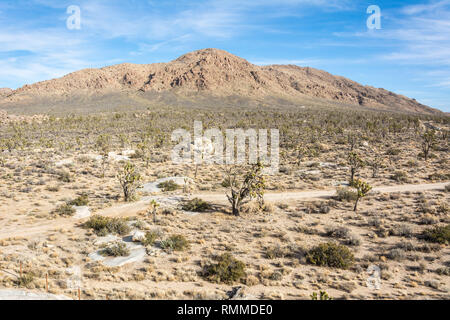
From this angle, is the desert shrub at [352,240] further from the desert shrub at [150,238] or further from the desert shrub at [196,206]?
the desert shrub at [150,238]

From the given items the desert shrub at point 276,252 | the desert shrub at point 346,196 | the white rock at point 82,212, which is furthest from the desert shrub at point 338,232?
the white rock at point 82,212

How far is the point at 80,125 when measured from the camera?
70938mm

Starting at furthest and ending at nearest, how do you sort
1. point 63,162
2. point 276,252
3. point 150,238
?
1. point 63,162
2. point 150,238
3. point 276,252

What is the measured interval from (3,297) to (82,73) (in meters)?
192

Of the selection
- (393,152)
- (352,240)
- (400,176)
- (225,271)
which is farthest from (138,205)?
(393,152)

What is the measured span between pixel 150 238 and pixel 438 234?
18.3 metres

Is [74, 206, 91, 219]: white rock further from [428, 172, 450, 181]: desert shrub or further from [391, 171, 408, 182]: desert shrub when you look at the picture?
[428, 172, 450, 181]: desert shrub

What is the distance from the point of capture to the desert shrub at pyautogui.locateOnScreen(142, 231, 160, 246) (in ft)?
53.7

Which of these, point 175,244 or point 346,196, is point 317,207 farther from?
point 175,244

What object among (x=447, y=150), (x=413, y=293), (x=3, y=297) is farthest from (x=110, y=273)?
(x=447, y=150)

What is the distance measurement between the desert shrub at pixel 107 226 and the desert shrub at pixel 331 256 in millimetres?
11954

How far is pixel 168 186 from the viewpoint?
27938 millimetres

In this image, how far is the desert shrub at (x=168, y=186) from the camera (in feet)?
90.7
